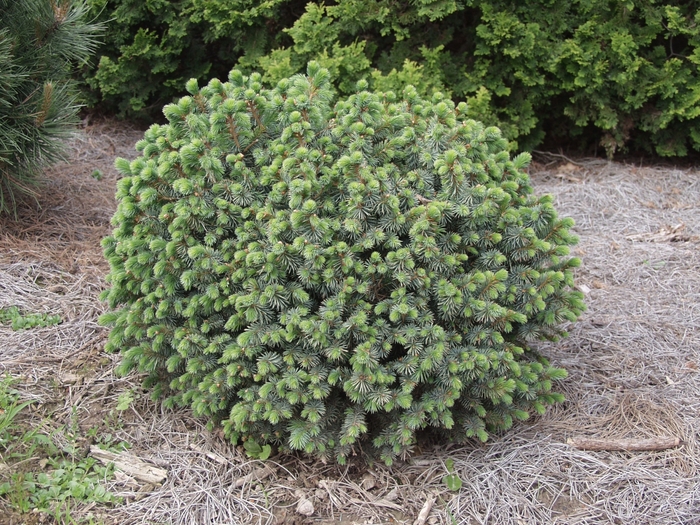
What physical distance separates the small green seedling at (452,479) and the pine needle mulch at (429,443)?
0.07 ft

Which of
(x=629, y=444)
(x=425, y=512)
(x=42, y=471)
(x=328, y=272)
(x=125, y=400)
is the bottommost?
(x=42, y=471)

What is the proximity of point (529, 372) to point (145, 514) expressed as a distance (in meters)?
1.60

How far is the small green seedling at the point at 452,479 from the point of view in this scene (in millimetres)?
2402

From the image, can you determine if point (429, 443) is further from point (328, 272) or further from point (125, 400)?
point (125, 400)

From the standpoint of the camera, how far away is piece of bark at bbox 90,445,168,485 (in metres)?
2.43

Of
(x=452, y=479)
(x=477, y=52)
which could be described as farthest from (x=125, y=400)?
(x=477, y=52)

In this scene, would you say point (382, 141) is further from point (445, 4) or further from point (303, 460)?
point (445, 4)

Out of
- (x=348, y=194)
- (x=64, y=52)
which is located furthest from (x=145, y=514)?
(x=64, y=52)

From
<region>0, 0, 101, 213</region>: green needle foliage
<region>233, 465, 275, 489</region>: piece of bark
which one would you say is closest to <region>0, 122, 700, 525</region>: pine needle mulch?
<region>233, 465, 275, 489</region>: piece of bark

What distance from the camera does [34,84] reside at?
3.54 meters

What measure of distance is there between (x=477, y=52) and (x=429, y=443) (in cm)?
321

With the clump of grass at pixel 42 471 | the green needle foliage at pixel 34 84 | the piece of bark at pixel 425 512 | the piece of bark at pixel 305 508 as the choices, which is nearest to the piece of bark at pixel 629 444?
the piece of bark at pixel 425 512

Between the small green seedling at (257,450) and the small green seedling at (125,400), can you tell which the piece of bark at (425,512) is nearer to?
the small green seedling at (257,450)

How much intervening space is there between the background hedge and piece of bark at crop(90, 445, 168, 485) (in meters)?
2.82
